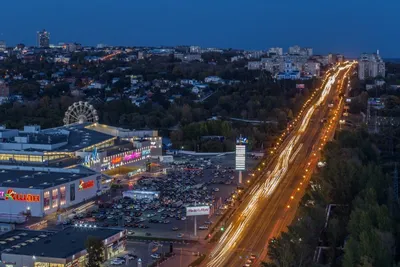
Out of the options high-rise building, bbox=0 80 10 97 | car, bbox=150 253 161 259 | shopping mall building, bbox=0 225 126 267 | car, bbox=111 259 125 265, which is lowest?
car, bbox=111 259 125 265

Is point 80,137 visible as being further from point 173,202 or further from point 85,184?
point 173,202

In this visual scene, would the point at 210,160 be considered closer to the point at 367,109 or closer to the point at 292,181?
the point at 292,181

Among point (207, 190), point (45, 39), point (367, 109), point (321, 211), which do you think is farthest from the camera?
point (45, 39)

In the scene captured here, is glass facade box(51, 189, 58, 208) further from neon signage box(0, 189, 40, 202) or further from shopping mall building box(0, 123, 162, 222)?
neon signage box(0, 189, 40, 202)

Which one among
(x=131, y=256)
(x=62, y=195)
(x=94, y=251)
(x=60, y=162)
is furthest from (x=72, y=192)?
(x=94, y=251)

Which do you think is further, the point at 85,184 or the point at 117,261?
the point at 85,184

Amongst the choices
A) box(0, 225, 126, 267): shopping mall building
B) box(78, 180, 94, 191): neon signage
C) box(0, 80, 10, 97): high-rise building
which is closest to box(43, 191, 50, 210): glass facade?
box(78, 180, 94, 191): neon signage

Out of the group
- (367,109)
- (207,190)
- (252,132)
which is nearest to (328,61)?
(367,109)
